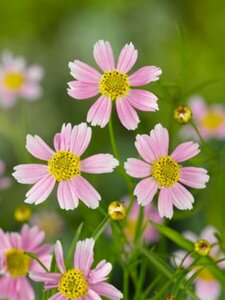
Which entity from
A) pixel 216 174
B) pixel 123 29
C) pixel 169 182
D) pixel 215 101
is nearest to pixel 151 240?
pixel 216 174

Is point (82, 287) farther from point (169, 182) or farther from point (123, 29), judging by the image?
point (123, 29)

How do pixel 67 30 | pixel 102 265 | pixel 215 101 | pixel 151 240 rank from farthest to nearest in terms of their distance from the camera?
pixel 67 30 → pixel 215 101 → pixel 151 240 → pixel 102 265

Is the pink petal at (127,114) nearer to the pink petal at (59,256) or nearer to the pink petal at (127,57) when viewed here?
the pink petal at (127,57)

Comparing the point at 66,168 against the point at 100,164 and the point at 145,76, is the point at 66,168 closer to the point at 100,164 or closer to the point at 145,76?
the point at 100,164

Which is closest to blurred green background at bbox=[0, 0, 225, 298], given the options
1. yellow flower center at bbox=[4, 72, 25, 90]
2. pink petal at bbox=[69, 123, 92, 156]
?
yellow flower center at bbox=[4, 72, 25, 90]

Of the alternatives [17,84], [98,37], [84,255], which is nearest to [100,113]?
[84,255]

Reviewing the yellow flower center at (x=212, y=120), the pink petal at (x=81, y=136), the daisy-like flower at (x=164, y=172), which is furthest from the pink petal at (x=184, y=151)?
the yellow flower center at (x=212, y=120)
